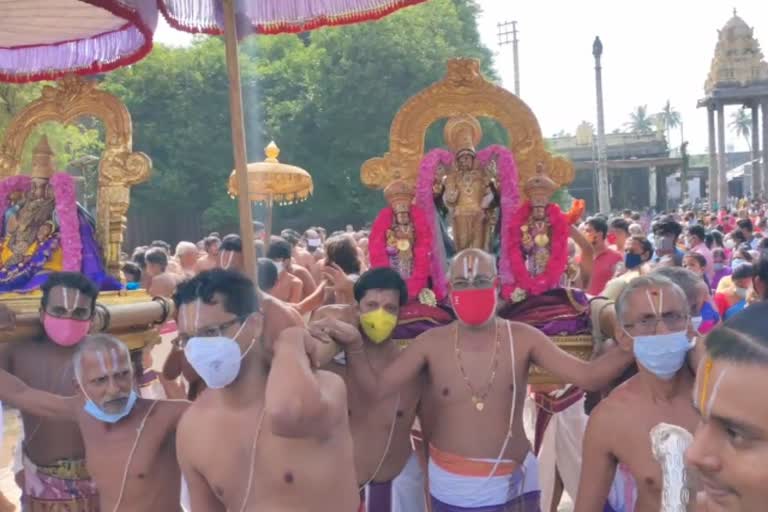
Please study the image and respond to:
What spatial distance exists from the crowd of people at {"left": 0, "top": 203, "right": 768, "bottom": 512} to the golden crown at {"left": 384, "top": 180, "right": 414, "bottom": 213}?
1.75ft

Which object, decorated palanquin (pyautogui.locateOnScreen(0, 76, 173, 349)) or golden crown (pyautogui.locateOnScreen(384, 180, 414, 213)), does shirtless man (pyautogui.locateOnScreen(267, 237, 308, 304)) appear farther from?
golden crown (pyautogui.locateOnScreen(384, 180, 414, 213))

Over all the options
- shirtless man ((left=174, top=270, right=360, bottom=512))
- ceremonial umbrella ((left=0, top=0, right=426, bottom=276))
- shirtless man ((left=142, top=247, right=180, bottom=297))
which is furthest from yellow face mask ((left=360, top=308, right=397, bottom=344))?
shirtless man ((left=142, top=247, right=180, bottom=297))

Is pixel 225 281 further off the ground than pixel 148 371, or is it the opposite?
pixel 225 281

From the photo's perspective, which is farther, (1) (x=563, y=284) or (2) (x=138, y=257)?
(2) (x=138, y=257)

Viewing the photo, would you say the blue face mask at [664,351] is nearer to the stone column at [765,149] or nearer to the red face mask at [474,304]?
the red face mask at [474,304]

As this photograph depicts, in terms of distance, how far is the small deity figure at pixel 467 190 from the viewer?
4812 millimetres

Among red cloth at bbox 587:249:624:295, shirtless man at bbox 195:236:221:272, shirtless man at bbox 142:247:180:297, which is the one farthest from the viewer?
shirtless man at bbox 195:236:221:272

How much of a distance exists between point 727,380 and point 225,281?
1796mm

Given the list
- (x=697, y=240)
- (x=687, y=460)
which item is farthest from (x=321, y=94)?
(x=687, y=460)

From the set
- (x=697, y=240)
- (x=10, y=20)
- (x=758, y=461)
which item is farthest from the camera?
(x=697, y=240)

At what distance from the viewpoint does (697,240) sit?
8.31 meters

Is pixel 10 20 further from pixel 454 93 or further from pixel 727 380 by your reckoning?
pixel 727 380

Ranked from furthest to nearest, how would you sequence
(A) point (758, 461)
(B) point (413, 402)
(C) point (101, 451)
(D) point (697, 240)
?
(D) point (697, 240) < (B) point (413, 402) < (C) point (101, 451) < (A) point (758, 461)

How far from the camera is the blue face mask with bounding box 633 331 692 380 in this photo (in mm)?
2955
